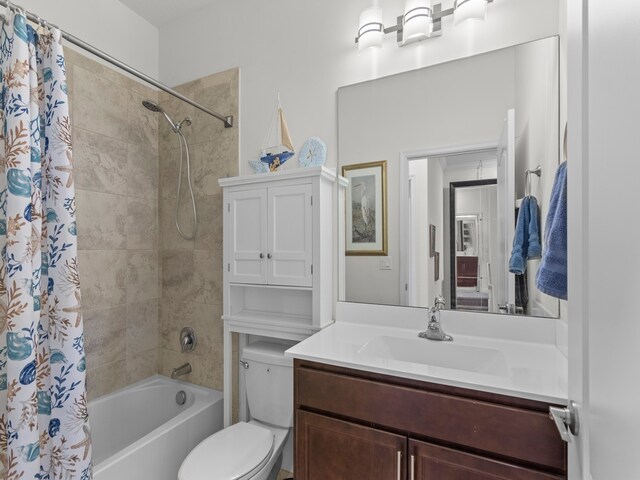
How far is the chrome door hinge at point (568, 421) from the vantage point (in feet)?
2.09

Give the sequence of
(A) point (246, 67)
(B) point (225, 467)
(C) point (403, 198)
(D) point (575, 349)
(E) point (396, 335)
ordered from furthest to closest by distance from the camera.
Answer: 1. (A) point (246, 67)
2. (C) point (403, 198)
3. (E) point (396, 335)
4. (B) point (225, 467)
5. (D) point (575, 349)

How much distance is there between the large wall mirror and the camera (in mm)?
1289

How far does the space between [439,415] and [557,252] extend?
1.90 ft

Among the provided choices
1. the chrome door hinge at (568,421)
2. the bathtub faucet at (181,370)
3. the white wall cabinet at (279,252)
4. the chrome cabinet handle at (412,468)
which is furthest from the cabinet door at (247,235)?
the chrome door hinge at (568,421)

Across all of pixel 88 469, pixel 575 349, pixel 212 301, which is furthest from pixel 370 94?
pixel 88 469

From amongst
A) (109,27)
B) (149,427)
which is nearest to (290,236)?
(149,427)

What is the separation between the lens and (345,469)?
1.11 m

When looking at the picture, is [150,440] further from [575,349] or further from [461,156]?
[461,156]

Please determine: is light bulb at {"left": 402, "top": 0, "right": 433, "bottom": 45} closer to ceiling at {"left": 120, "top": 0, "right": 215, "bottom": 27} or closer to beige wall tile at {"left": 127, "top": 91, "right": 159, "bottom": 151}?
ceiling at {"left": 120, "top": 0, "right": 215, "bottom": 27}

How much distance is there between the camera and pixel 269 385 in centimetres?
163

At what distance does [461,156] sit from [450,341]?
0.80 metres

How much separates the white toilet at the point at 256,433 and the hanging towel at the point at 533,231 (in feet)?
3.84

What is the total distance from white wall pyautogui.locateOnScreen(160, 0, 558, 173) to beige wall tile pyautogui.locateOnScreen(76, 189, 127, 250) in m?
0.83

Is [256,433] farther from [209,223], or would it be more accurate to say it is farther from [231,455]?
[209,223]
